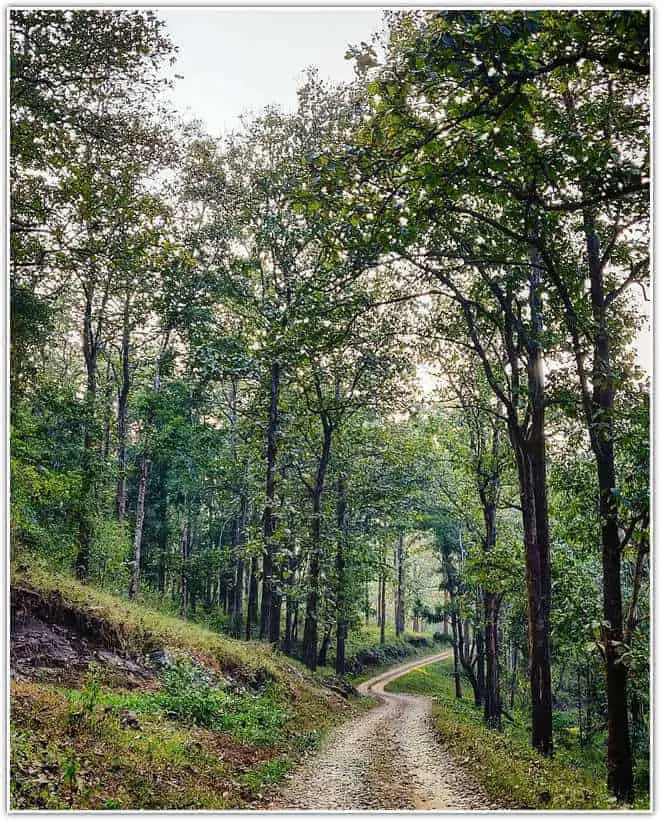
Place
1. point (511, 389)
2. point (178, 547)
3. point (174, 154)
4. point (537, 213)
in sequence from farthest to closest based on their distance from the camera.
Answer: point (178, 547), point (174, 154), point (511, 389), point (537, 213)

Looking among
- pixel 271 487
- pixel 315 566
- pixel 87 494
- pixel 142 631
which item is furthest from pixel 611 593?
pixel 87 494

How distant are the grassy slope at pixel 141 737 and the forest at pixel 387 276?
2.11 m

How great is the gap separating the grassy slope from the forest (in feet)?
6.91

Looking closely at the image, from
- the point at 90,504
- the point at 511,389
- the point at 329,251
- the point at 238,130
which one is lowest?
the point at 90,504

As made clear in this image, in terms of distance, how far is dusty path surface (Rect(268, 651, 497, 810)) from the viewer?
584 cm

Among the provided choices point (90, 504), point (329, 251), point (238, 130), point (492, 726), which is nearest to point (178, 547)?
point (90, 504)

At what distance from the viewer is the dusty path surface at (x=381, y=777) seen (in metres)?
5.84

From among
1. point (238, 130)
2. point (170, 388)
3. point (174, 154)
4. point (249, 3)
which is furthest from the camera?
point (170, 388)

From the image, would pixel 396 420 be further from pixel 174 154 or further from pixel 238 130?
pixel 174 154

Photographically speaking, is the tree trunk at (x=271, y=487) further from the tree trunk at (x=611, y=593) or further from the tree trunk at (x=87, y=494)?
the tree trunk at (x=611, y=593)

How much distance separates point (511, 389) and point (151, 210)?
6224 mm

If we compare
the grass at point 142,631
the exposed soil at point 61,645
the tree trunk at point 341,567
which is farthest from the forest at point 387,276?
the exposed soil at point 61,645

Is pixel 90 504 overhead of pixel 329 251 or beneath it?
beneath

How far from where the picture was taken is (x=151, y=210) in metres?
7.79
